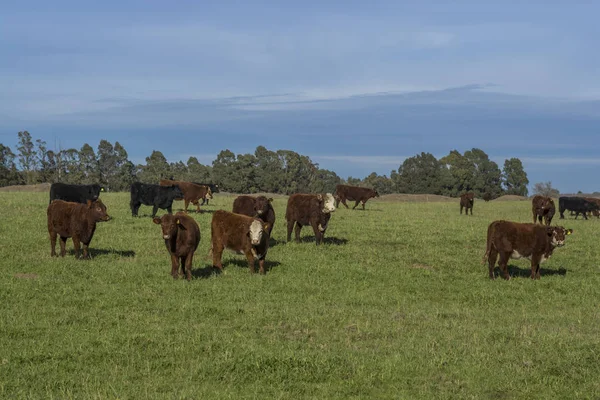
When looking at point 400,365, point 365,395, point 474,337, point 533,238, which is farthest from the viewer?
point 533,238

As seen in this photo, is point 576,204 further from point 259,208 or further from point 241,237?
point 241,237

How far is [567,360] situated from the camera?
8.75 metres

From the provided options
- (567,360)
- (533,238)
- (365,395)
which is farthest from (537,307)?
(365,395)

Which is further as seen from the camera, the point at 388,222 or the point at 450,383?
the point at 388,222

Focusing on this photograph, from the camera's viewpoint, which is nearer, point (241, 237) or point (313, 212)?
point (241, 237)

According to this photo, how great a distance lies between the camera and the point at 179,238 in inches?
542

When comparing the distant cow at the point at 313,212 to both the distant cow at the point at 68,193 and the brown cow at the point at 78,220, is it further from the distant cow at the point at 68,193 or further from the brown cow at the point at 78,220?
the distant cow at the point at 68,193

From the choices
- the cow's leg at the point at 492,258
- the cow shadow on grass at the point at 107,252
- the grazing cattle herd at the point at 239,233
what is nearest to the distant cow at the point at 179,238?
the grazing cattle herd at the point at 239,233

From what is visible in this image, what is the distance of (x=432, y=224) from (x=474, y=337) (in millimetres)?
17906

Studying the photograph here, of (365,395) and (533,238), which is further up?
(533,238)

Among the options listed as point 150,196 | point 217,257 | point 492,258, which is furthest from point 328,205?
point 150,196

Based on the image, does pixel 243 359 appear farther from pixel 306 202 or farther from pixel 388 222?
pixel 388 222

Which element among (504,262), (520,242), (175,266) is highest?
(520,242)

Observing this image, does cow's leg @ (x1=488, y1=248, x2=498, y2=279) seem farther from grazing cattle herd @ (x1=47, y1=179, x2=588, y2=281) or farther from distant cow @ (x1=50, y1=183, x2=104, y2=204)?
distant cow @ (x1=50, y1=183, x2=104, y2=204)
